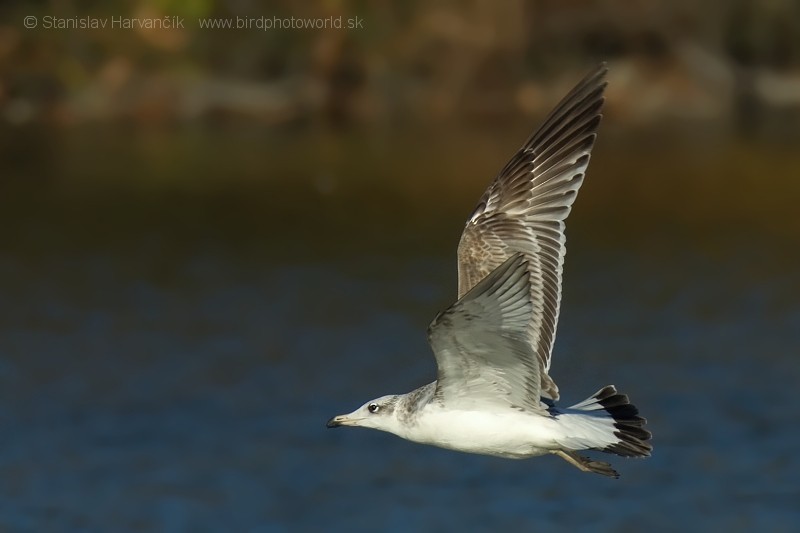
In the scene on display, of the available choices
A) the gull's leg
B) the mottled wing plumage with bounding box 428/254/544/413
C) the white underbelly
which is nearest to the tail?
the gull's leg

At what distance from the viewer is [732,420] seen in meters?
14.0

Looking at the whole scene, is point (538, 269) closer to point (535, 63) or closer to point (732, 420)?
point (732, 420)

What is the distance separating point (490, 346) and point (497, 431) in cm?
59

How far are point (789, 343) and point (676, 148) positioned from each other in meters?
10.3

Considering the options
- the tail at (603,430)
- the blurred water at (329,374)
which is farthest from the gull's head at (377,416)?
the blurred water at (329,374)

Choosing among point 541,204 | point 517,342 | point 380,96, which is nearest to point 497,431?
point 517,342

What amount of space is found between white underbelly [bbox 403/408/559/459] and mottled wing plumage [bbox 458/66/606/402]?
2.87 feet

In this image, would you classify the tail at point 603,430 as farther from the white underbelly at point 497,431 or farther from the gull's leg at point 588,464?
the white underbelly at point 497,431

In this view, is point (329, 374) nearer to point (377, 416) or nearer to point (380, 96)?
point (377, 416)

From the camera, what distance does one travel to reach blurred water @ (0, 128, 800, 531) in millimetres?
12648

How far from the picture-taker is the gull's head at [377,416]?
802 centimetres

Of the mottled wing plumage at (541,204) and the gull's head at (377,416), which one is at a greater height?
the mottled wing plumage at (541,204)

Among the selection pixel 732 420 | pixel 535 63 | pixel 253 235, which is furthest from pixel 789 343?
pixel 535 63

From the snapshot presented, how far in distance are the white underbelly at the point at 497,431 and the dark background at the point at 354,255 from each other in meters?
4.53
